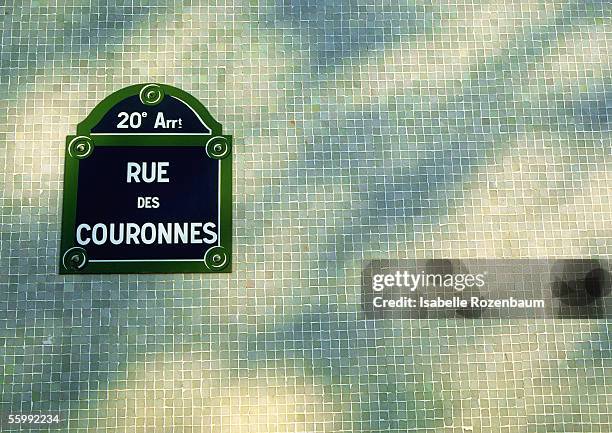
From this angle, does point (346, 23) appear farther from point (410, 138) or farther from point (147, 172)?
point (147, 172)

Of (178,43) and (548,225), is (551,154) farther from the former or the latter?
(178,43)

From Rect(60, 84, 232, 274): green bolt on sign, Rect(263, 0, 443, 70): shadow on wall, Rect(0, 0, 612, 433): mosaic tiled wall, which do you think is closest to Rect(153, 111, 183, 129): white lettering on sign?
Rect(60, 84, 232, 274): green bolt on sign

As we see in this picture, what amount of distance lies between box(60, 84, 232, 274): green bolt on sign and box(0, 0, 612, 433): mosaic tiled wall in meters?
0.07

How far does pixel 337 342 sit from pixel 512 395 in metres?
0.88

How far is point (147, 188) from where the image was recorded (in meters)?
3.47

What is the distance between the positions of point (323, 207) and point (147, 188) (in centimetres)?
88

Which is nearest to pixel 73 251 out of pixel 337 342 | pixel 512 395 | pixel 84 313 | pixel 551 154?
pixel 84 313

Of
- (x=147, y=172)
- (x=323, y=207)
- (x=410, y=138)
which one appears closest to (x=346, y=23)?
(x=410, y=138)

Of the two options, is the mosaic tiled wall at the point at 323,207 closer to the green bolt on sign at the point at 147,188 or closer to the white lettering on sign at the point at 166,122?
the green bolt on sign at the point at 147,188

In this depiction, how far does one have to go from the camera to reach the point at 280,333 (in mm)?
3363

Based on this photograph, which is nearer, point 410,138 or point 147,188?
point 147,188

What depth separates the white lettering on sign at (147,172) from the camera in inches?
137

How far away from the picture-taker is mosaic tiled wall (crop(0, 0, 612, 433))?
331 centimetres

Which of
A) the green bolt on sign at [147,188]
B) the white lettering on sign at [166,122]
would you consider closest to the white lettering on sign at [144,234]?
the green bolt on sign at [147,188]
